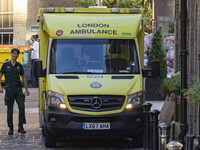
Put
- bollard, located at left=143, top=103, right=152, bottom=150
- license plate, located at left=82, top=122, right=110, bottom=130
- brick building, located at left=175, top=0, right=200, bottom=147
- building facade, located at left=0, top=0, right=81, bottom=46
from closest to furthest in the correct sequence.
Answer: bollard, located at left=143, top=103, right=152, bottom=150 → brick building, located at left=175, top=0, right=200, bottom=147 → license plate, located at left=82, top=122, right=110, bottom=130 → building facade, located at left=0, top=0, right=81, bottom=46

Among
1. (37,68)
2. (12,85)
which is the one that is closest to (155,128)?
(37,68)

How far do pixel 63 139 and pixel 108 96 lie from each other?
7.28 feet


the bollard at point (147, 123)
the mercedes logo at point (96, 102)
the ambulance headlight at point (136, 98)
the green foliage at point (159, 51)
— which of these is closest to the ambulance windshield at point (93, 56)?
the ambulance headlight at point (136, 98)

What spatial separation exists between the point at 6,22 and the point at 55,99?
987 inches

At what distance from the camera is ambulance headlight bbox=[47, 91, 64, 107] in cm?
1231

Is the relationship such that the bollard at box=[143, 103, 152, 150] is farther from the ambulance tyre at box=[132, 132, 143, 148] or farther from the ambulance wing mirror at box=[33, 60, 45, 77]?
the ambulance wing mirror at box=[33, 60, 45, 77]

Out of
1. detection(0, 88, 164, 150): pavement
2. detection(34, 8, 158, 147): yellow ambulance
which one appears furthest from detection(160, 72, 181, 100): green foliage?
detection(0, 88, 164, 150): pavement

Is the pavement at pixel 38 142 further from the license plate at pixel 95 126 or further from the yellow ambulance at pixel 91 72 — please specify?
the license plate at pixel 95 126

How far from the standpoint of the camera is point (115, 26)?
13195 millimetres

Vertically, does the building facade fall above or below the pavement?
above

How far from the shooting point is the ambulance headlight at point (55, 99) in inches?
485

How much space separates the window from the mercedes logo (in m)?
25.1

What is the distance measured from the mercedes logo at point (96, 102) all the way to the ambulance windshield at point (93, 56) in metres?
0.76

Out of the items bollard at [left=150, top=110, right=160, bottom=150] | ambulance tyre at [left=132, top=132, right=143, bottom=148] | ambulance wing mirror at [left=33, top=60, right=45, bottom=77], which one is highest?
ambulance wing mirror at [left=33, top=60, right=45, bottom=77]
